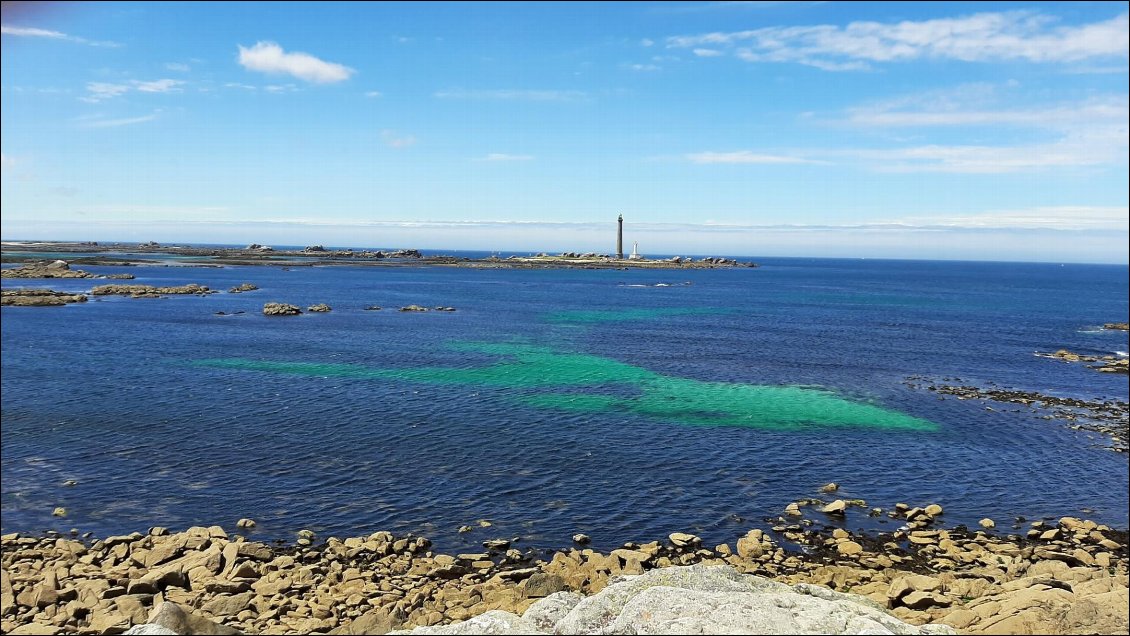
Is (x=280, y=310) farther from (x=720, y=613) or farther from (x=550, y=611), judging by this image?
(x=720, y=613)

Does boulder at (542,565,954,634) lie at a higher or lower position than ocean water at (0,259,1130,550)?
higher

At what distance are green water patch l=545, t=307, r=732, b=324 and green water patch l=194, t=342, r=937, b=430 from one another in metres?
30.2

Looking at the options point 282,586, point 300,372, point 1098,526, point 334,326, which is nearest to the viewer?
point 282,586

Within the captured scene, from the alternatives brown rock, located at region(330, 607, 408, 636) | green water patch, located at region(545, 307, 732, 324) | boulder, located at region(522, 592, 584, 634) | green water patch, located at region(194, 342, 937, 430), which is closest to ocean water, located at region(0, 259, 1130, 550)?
green water patch, located at region(194, 342, 937, 430)

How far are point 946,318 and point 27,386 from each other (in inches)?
4171

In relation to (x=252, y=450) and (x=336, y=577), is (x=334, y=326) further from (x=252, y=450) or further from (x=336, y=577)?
(x=336, y=577)

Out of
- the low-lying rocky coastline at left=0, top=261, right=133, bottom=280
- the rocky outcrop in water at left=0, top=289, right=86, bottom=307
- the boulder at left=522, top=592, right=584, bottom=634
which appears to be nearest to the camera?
the boulder at left=522, top=592, right=584, bottom=634

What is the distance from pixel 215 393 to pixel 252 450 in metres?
13.2

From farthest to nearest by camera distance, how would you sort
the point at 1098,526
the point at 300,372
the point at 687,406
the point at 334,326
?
the point at 334,326, the point at 300,372, the point at 687,406, the point at 1098,526

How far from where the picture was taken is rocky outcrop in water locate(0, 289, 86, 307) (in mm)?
85812

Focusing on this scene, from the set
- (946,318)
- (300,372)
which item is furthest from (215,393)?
(946,318)

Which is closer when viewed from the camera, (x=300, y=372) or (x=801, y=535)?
(x=801, y=535)

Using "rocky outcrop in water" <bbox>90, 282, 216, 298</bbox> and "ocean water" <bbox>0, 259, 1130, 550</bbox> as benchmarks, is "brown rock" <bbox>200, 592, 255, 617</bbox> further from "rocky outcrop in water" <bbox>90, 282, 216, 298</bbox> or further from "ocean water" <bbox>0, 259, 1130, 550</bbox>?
"rocky outcrop in water" <bbox>90, 282, 216, 298</bbox>

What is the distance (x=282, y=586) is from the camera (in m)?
18.0
